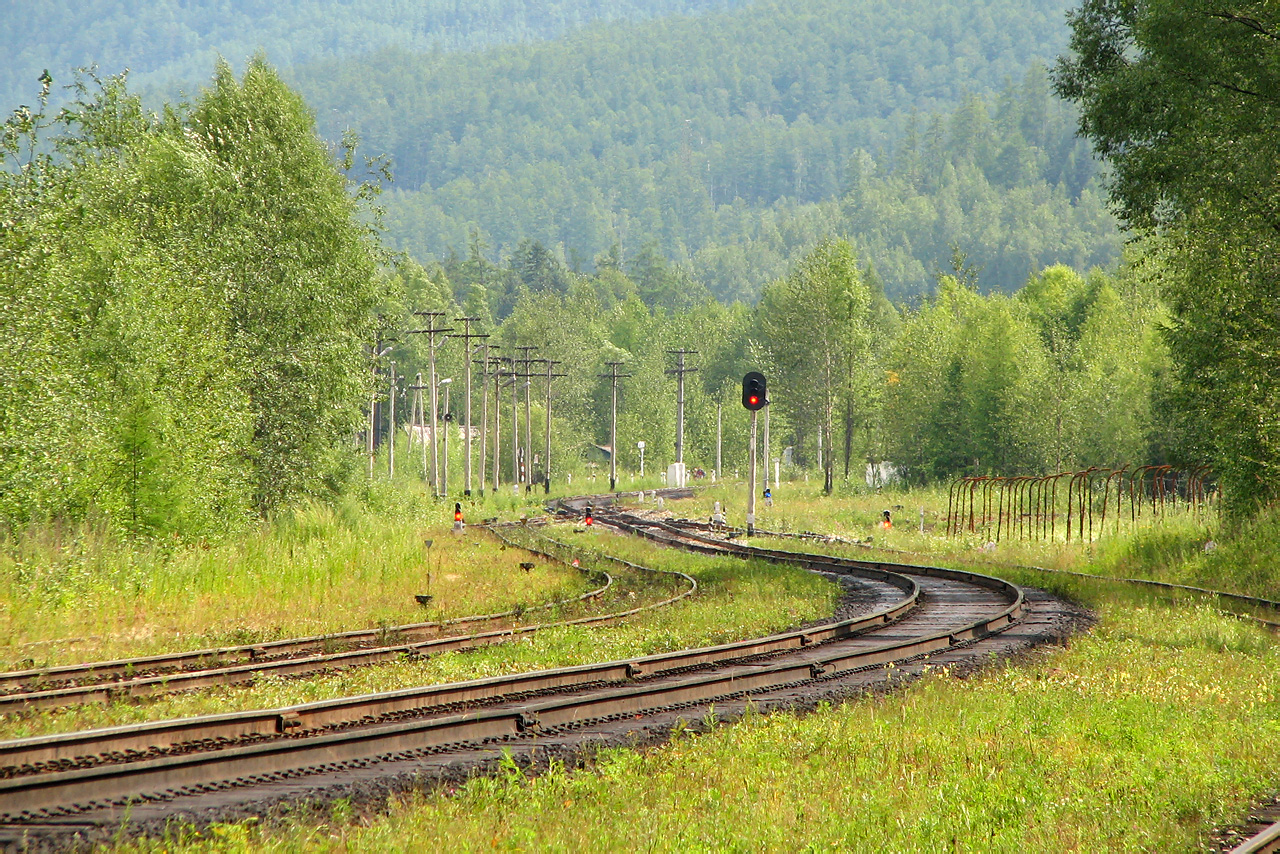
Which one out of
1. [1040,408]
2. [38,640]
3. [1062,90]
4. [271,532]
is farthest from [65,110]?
[1040,408]

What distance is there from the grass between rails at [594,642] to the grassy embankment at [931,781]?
13.2ft

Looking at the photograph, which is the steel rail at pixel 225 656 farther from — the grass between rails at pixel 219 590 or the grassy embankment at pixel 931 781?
the grassy embankment at pixel 931 781

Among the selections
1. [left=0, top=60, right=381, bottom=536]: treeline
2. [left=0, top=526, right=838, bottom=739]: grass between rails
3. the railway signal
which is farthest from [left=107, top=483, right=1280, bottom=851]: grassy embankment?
the railway signal

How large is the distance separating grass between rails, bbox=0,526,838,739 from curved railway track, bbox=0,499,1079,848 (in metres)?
1.38

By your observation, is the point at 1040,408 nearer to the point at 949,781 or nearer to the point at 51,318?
the point at 51,318

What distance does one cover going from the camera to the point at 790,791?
8.00 metres

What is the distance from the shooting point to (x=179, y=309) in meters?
26.0

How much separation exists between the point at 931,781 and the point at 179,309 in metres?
22.7

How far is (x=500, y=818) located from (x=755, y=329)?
124 meters

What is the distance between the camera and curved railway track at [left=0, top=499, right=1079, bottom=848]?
7.18 m

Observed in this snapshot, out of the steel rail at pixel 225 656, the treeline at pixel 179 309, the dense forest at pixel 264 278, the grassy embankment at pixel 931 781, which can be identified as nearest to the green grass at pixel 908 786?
the grassy embankment at pixel 931 781

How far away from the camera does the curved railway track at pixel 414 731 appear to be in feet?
23.5

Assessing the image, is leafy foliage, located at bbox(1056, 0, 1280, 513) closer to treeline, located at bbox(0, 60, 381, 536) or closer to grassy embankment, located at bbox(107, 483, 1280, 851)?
grassy embankment, located at bbox(107, 483, 1280, 851)

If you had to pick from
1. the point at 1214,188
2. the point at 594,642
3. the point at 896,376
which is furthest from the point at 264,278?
the point at 896,376
